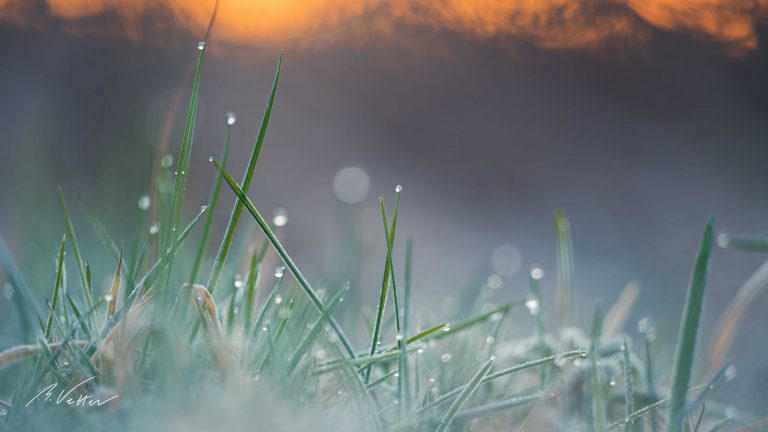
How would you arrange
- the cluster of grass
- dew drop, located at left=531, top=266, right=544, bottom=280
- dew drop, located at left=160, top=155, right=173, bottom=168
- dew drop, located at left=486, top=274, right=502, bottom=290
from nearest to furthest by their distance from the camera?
the cluster of grass, dew drop, located at left=160, top=155, right=173, bottom=168, dew drop, located at left=531, top=266, right=544, bottom=280, dew drop, located at left=486, top=274, right=502, bottom=290

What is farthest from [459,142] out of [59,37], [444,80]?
[59,37]

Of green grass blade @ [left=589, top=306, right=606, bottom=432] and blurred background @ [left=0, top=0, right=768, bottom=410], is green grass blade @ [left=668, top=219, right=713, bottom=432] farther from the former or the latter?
blurred background @ [left=0, top=0, right=768, bottom=410]

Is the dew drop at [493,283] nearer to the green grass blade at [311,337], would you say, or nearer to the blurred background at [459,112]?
the green grass blade at [311,337]

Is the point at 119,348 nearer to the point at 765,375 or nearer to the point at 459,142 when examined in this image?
the point at 765,375

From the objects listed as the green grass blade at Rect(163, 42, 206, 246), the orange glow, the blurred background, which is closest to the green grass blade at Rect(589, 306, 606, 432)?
the green grass blade at Rect(163, 42, 206, 246)

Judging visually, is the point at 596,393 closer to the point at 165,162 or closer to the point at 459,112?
the point at 165,162

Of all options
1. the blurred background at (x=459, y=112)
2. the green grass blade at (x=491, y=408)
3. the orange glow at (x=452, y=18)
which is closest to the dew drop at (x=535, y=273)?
the green grass blade at (x=491, y=408)
